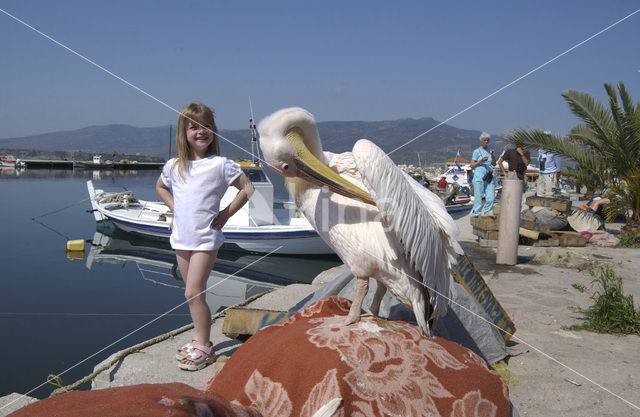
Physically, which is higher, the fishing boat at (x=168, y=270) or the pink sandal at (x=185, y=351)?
the pink sandal at (x=185, y=351)

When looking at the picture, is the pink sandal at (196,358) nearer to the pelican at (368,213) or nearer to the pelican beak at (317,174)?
the pelican at (368,213)

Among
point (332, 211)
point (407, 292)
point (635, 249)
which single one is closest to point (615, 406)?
point (407, 292)

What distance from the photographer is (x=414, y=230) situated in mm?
2391

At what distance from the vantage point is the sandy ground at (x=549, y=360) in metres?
2.64

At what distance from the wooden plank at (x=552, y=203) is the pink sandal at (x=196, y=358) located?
8288 mm

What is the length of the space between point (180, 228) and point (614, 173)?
964 centimetres

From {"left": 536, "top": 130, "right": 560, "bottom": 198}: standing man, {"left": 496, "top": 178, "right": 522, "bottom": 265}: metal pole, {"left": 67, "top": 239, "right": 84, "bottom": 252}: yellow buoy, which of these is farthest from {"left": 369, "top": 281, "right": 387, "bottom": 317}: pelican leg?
{"left": 536, "top": 130, "right": 560, "bottom": 198}: standing man

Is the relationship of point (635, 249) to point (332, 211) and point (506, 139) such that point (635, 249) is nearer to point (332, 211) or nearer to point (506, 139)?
point (506, 139)

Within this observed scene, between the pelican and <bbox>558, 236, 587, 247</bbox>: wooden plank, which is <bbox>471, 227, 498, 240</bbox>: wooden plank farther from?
the pelican

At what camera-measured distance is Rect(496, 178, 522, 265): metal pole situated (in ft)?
20.1

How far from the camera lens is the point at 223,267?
1062 centimetres

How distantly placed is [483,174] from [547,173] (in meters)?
5.21

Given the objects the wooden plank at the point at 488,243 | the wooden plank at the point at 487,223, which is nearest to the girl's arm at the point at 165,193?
the wooden plank at the point at 488,243

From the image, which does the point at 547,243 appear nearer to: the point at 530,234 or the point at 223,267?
the point at 530,234
